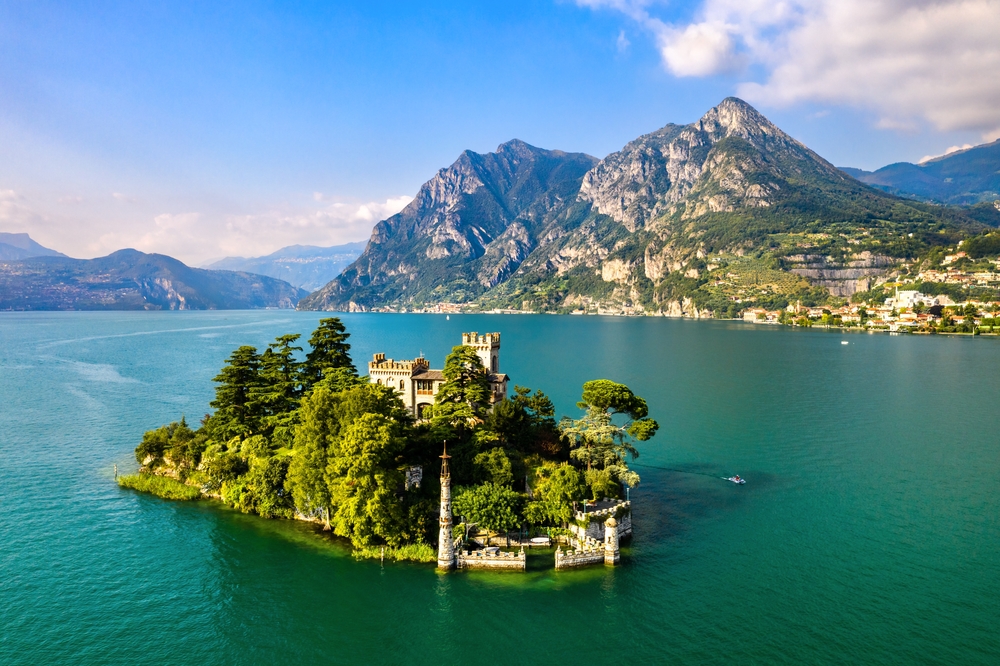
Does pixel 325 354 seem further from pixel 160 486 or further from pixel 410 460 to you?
pixel 410 460

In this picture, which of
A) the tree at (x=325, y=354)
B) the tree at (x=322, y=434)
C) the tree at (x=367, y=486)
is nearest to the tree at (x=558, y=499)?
the tree at (x=367, y=486)

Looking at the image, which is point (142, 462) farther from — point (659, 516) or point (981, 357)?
point (981, 357)

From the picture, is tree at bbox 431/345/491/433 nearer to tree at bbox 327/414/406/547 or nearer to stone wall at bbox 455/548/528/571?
tree at bbox 327/414/406/547

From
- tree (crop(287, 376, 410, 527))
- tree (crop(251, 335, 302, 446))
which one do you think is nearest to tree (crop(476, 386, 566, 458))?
tree (crop(287, 376, 410, 527))

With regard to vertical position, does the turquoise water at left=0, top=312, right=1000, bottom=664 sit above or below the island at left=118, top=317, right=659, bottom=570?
below

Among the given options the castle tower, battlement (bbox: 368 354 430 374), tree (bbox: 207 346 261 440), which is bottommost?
tree (bbox: 207 346 261 440)
